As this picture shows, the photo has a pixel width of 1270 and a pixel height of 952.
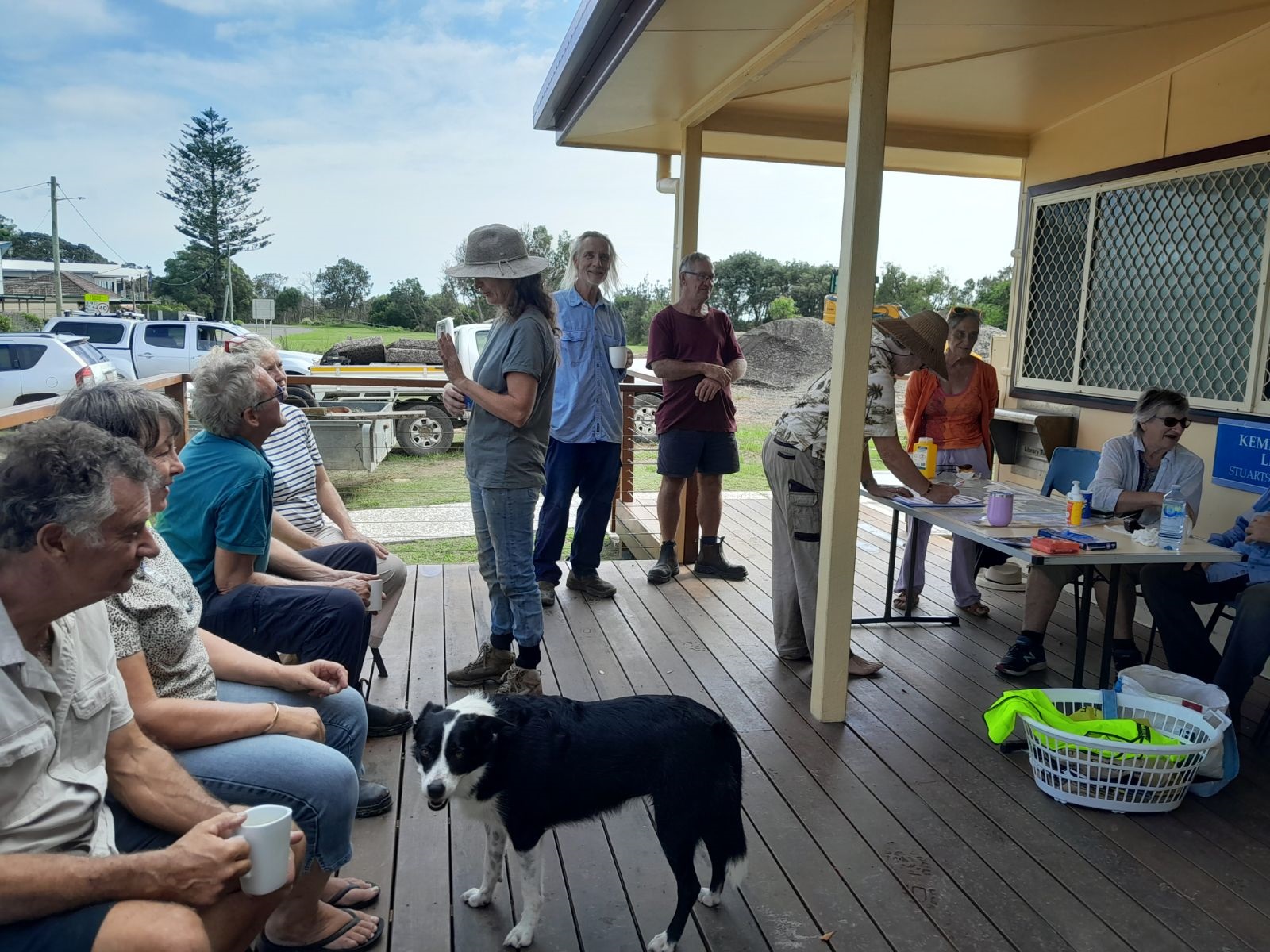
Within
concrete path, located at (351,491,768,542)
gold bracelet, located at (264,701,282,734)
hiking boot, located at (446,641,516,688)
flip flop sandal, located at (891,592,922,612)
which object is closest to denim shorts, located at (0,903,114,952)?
gold bracelet, located at (264,701,282,734)

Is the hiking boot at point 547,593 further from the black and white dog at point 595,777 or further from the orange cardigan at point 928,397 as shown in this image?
the black and white dog at point 595,777

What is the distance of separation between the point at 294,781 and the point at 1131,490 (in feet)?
10.3

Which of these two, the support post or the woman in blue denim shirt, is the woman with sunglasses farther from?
the support post

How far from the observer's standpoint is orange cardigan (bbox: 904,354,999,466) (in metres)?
4.20

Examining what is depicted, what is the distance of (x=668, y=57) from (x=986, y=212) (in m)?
15.5

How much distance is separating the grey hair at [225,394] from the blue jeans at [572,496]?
1.97 meters

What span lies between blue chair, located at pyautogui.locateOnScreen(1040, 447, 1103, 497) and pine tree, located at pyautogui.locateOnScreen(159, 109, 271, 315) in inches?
1673

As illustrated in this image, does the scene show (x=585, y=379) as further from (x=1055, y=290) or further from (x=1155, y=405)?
(x=1055, y=290)

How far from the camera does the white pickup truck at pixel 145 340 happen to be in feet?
46.9

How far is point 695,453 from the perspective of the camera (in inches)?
178

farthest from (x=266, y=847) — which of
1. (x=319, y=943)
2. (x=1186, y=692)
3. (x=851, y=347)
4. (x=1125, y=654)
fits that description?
(x=1125, y=654)

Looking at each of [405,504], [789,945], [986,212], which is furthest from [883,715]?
[986,212]

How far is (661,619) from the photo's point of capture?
13.2ft

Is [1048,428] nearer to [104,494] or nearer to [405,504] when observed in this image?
[104,494]
